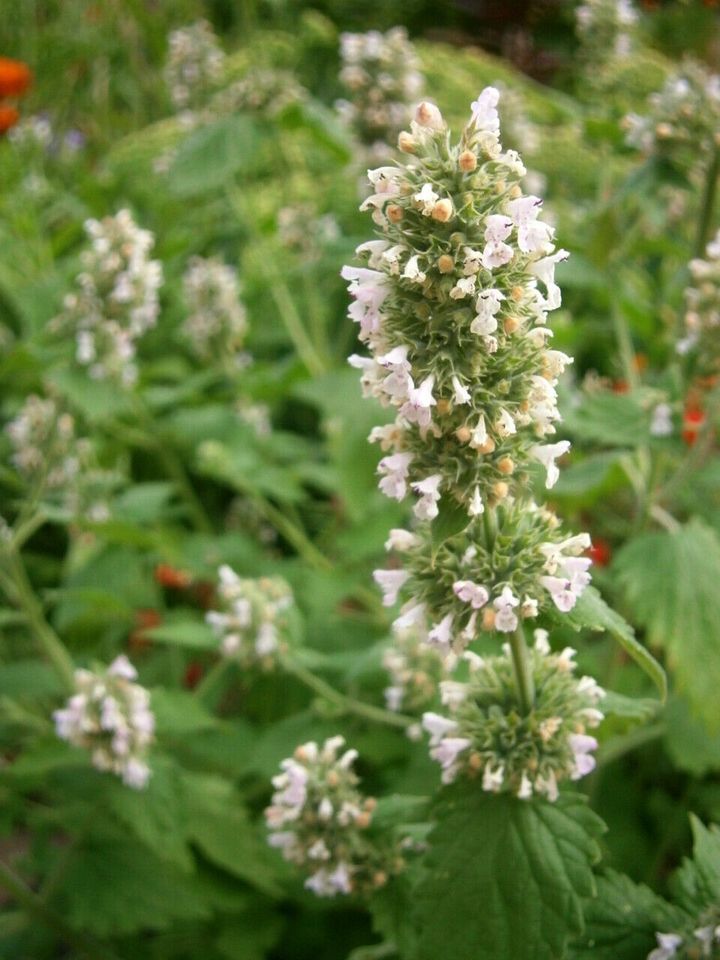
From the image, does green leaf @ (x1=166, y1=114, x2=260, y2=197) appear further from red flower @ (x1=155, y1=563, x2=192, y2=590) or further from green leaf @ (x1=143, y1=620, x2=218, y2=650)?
green leaf @ (x1=143, y1=620, x2=218, y2=650)

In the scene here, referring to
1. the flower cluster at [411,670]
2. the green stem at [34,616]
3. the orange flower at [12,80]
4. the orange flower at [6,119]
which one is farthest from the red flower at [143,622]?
the orange flower at [12,80]

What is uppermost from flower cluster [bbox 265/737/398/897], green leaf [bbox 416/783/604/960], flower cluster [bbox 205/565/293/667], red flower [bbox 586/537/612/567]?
green leaf [bbox 416/783/604/960]

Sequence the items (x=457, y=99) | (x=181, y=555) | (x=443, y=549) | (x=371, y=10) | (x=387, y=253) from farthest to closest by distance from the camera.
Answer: (x=371, y=10) → (x=457, y=99) → (x=181, y=555) → (x=443, y=549) → (x=387, y=253)

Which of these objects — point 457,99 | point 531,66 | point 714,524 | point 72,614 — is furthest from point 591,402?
point 531,66

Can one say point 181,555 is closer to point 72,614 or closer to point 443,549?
point 72,614

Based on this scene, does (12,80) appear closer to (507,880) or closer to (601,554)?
(601,554)

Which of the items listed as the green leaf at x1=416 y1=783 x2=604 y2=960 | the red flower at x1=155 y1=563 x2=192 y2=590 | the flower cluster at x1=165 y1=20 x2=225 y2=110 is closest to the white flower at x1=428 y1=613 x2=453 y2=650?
the green leaf at x1=416 y1=783 x2=604 y2=960
